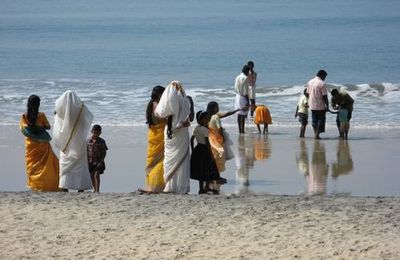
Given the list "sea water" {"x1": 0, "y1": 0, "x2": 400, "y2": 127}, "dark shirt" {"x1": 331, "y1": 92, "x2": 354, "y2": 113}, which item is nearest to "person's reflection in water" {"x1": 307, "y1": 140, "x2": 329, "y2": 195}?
"dark shirt" {"x1": 331, "y1": 92, "x2": 354, "y2": 113}

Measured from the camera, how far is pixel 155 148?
38.7 feet

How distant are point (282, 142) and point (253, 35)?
45.7 meters

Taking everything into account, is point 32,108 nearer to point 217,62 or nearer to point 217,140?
point 217,140

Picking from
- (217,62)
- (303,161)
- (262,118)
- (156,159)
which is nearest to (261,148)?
(303,161)

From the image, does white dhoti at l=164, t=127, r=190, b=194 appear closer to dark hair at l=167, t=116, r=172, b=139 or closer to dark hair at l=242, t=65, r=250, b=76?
dark hair at l=167, t=116, r=172, b=139

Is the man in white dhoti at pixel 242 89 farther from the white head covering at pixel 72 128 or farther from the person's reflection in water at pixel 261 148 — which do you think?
the white head covering at pixel 72 128

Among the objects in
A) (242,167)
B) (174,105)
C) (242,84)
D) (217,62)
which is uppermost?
(217,62)

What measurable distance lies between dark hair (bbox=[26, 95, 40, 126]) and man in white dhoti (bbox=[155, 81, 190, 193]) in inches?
50.8

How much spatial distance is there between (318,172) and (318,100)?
141 inches

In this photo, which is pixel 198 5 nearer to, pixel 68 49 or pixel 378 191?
pixel 68 49

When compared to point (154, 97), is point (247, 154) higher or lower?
lower

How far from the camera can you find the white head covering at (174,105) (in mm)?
11289

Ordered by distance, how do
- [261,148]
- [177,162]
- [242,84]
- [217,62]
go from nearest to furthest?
1. [177,162]
2. [261,148]
3. [242,84]
4. [217,62]

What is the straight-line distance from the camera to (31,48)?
2160 inches
